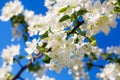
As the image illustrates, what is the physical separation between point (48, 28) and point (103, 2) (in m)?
0.34

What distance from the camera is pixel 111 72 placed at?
478 cm

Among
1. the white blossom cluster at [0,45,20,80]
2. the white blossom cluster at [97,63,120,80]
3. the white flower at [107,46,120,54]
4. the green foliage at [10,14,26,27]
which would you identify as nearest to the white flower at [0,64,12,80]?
the white blossom cluster at [0,45,20,80]

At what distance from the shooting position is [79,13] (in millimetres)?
1939

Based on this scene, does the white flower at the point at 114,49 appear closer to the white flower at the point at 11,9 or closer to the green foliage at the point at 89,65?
the green foliage at the point at 89,65

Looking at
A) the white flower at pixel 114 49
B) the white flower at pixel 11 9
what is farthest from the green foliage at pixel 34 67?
the white flower at pixel 114 49

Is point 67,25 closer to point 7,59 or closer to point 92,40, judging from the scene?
point 92,40

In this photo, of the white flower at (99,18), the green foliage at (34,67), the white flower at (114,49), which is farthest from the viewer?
the white flower at (114,49)

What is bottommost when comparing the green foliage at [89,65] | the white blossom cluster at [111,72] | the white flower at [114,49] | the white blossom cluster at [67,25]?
the white blossom cluster at [67,25]

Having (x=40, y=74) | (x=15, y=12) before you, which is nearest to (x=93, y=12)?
(x=40, y=74)

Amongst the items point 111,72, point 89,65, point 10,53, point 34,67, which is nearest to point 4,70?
point 10,53

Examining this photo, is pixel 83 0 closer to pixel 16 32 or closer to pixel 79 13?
pixel 79 13

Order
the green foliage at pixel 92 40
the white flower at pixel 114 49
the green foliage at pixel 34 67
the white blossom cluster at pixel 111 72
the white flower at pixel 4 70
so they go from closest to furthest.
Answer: the green foliage at pixel 92 40 < the green foliage at pixel 34 67 < the white flower at pixel 4 70 < the white blossom cluster at pixel 111 72 < the white flower at pixel 114 49

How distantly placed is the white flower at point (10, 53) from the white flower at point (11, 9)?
0.34 m

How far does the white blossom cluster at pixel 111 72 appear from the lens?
443 centimetres
